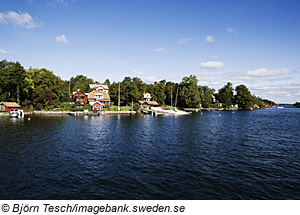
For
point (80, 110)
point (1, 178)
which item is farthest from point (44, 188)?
point (80, 110)

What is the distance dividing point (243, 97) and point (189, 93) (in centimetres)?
8429

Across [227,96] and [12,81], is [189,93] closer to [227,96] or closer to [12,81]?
[227,96]

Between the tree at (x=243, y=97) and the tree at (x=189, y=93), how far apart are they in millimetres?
71753

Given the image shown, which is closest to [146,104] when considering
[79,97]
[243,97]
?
[79,97]

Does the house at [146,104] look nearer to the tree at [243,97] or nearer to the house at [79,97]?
the house at [79,97]

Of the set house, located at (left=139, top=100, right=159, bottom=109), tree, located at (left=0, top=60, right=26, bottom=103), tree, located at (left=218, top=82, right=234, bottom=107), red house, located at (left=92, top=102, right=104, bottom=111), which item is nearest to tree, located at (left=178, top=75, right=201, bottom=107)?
house, located at (left=139, top=100, right=159, bottom=109)

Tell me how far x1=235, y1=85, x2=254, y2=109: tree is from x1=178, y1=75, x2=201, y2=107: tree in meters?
71.8

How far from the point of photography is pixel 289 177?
67.5 ft

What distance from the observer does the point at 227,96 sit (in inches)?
7431

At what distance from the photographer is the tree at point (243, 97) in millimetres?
190875

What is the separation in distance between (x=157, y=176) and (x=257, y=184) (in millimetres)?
10233

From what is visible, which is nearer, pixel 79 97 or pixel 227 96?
pixel 79 97

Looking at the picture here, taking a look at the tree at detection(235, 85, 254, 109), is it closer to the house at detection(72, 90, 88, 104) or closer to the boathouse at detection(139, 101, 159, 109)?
the boathouse at detection(139, 101, 159, 109)
